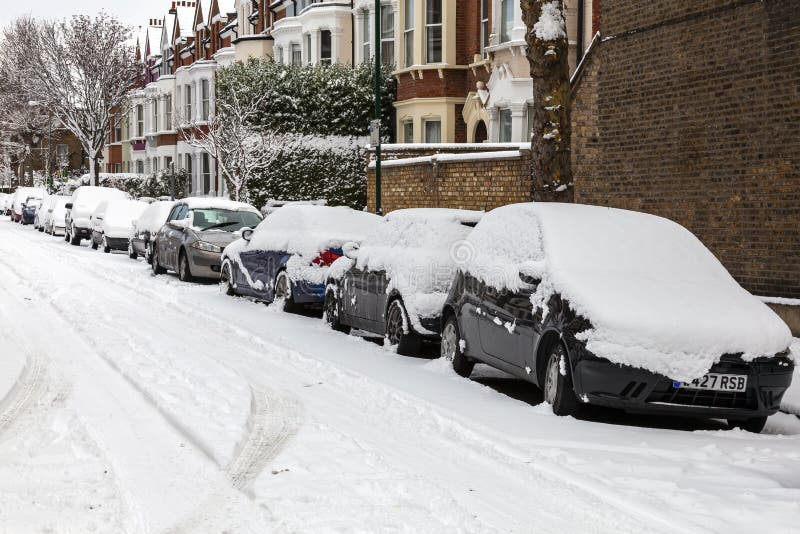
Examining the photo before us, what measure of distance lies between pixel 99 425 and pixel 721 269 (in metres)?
5.30

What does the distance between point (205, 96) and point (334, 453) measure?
2144 inches

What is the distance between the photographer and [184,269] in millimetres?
22062

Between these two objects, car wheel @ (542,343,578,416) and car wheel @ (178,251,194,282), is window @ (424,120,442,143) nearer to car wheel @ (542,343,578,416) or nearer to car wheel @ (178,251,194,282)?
car wheel @ (178,251,194,282)

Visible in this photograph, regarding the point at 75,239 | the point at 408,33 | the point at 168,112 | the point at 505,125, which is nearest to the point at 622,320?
the point at 505,125

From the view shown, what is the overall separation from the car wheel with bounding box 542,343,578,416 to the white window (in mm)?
20597

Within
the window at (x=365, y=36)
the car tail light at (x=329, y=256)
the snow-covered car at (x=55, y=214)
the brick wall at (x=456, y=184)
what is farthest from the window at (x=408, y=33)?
the car tail light at (x=329, y=256)

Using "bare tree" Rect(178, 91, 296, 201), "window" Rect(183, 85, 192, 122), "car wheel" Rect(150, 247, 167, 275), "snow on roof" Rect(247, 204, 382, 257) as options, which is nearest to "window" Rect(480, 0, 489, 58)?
"bare tree" Rect(178, 91, 296, 201)

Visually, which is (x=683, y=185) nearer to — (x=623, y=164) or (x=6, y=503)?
(x=623, y=164)

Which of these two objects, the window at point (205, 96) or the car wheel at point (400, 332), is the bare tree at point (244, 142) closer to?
the window at point (205, 96)

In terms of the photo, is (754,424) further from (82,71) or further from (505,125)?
(82,71)

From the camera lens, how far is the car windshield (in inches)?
878

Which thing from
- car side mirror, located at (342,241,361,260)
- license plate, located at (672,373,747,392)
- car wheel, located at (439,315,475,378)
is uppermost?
car side mirror, located at (342,241,361,260)

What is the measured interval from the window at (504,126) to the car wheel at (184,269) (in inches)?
410

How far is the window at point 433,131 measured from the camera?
111ft
